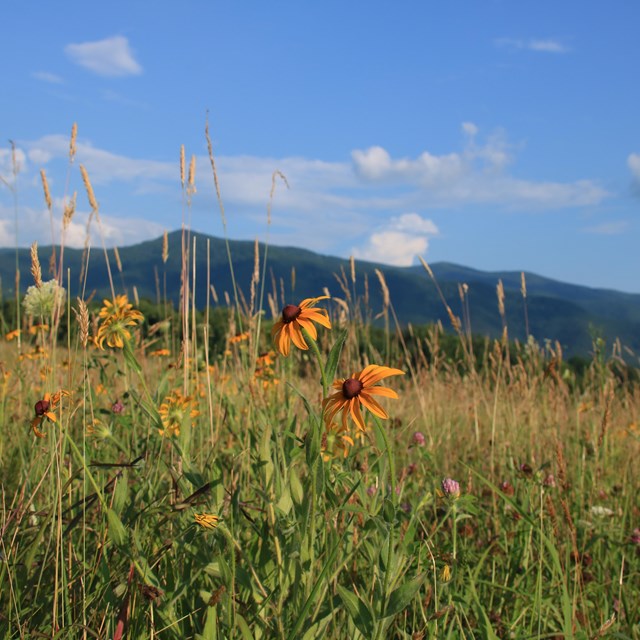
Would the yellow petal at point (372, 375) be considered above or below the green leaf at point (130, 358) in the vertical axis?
above

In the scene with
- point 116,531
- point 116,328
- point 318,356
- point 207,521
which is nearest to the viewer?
point 318,356

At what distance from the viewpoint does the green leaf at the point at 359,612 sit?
1.00 m

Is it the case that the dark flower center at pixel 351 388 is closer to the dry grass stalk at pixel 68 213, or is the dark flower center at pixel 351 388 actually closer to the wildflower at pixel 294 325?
the wildflower at pixel 294 325

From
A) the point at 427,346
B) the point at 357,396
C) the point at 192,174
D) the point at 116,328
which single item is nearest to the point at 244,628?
the point at 357,396

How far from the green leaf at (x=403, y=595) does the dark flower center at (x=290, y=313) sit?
1.49ft

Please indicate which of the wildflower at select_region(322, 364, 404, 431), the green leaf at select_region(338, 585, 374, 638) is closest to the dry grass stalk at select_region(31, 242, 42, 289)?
the wildflower at select_region(322, 364, 404, 431)

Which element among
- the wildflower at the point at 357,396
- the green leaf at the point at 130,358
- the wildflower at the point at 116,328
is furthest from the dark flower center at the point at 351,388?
the wildflower at the point at 116,328

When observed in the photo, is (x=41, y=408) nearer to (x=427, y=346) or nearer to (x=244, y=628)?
(x=244, y=628)

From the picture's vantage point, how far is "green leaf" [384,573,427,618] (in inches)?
36.9

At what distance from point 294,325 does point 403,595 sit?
0.46m

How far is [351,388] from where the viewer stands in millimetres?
970

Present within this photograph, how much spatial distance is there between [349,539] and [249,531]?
1.06 feet

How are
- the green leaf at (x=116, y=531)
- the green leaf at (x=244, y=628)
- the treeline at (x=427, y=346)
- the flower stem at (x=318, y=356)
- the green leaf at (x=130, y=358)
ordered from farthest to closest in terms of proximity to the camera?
the treeline at (x=427, y=346) → the green leaf at (x=130, y=358) → the green leaf at (x=116, y=531) → the green leaf at (x=244, y=628) → the flower stem at (x=318, y=356)

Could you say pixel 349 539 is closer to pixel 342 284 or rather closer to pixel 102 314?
pixel 102 314
